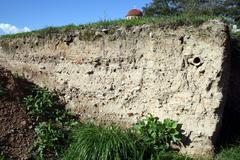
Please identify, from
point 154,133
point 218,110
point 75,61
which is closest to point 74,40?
point 75,61

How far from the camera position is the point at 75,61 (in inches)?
320

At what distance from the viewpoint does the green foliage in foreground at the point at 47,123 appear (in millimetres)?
6859

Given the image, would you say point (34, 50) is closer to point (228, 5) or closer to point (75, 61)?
point (75, 61)

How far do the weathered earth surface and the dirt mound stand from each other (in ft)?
3.02

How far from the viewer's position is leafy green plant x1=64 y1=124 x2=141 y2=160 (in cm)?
607

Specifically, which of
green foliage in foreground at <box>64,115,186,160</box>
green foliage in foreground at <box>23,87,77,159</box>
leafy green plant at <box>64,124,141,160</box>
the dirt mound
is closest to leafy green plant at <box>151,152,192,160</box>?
green foliage in foreground at <box>64,115,186,160</box>

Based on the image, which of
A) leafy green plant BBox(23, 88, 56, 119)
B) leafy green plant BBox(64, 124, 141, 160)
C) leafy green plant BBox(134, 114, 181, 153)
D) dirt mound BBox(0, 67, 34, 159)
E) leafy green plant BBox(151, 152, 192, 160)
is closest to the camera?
leafy green plant BBox(64, 124, 141, 160)

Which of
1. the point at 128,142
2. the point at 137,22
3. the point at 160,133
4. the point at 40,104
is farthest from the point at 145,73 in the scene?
the point at 40,104

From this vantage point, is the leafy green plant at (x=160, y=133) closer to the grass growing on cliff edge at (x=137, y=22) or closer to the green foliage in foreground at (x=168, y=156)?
the green foliage in foreground at (x=168, y=156)

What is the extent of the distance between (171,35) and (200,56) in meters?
0.63

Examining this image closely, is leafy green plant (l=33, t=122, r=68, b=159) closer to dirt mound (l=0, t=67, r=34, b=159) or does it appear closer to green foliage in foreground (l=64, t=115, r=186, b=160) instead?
dirt mound (l=0, t=67, r=34, b=159)

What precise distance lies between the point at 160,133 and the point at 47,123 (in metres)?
2.06

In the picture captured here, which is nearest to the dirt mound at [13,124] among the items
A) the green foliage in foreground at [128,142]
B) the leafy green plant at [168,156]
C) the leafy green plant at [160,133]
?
the green foliage in foreground at [128,142]

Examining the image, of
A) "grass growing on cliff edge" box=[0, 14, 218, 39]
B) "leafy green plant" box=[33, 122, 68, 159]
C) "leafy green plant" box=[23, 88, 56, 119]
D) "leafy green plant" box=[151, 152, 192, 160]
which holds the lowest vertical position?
"leafy green plant" box=[151, 152, 192, 160]
